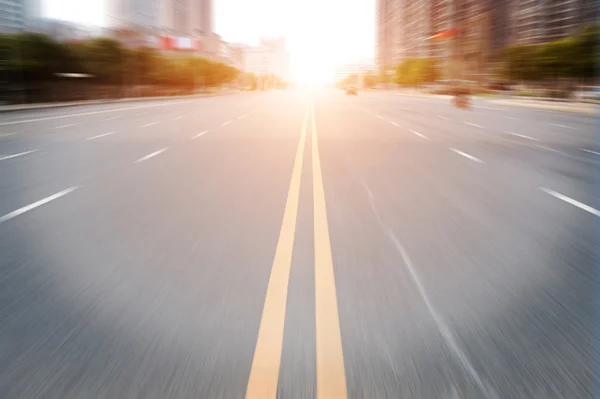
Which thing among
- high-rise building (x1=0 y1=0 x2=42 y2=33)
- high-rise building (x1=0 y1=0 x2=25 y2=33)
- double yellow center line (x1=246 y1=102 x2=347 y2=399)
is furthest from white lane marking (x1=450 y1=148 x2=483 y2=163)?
high-rise building (x1=0 y1=0 x2=42 y2=33)

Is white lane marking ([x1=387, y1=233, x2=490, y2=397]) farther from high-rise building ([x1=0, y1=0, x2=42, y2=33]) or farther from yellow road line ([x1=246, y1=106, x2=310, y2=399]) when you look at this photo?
high-rise building ([x1=0, y1=0, x2=42, y2=33])

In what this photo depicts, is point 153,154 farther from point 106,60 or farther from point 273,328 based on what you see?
point 106,60

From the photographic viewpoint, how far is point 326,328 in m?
4.43

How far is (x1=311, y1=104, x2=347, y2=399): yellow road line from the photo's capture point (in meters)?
3.54

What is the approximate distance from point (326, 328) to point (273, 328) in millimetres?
364

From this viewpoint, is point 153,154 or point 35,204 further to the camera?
point 153,154

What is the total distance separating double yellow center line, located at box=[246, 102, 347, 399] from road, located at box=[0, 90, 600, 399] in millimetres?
16

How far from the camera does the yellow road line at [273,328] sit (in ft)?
11.6

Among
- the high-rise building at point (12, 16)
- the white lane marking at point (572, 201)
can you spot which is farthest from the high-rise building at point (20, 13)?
the white lane marking at point (572, 201)

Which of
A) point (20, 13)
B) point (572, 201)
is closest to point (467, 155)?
point (572, 201)

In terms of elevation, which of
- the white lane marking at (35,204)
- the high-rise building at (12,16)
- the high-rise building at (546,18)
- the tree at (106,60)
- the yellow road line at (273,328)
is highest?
the high-rise building at (546,18)

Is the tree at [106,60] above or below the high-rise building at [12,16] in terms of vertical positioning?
below

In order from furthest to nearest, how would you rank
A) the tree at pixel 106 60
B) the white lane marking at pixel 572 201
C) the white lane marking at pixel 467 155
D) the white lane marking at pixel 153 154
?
the tree at pixel 106 60, the white lane marking at pixel 153 154, the white lane marking at pixel 467 155, the white lane marking at pixel 572 201

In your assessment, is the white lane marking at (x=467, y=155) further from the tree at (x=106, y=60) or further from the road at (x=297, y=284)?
the tree at (x=106, y=60)
